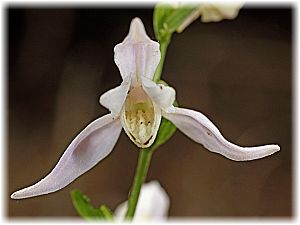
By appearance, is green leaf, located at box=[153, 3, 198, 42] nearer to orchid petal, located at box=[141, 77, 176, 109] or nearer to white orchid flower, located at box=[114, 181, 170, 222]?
orchid petal, located at box=[141, 77, 176, 109]

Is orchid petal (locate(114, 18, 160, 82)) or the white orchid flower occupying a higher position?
orchid petal (locate(114, 18, 160, 82))

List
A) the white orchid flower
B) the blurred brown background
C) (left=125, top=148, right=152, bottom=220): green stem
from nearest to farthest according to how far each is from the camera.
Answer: (left=125, top=148, right=152, bottom=220): green stem < the white orchid flower < the blurred brown background

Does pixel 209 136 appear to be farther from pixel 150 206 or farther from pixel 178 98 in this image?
pixel 178 98

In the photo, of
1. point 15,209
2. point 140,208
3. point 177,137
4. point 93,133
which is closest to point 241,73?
point 177,137

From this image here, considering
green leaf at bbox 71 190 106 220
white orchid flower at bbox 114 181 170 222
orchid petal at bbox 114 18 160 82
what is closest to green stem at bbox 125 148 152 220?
green leaf at bbox 71 190 106 220

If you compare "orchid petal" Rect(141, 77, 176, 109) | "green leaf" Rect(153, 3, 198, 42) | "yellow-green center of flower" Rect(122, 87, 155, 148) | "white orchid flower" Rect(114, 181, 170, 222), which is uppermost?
"green leaf" Rect(153, 3, 198, 42)

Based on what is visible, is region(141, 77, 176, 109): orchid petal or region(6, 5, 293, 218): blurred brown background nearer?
region(141, 77, 176, 109): orchid petal

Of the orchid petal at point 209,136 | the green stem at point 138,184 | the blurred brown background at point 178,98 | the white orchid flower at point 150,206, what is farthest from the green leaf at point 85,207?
the blurred brown background at point 178,98
